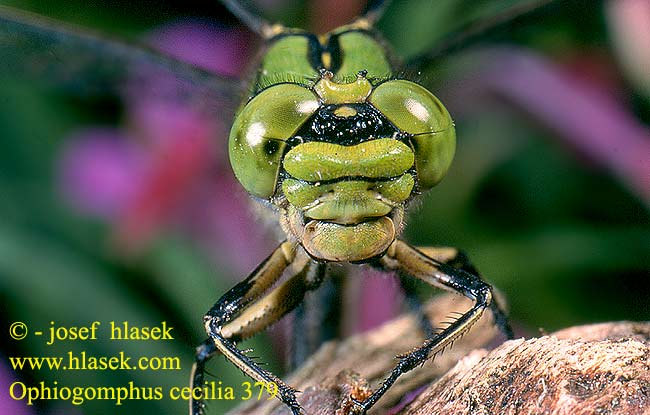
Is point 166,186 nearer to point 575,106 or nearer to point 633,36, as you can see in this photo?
point 575,106

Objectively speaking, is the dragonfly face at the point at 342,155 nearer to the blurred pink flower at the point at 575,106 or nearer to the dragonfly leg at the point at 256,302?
the dragonfly leg at the point at 256,302

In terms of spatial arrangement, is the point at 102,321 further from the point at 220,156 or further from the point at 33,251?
the point at 220,156

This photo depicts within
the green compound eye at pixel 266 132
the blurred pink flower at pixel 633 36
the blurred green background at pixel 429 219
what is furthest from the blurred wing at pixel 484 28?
the green compound eye at pixel 266 132

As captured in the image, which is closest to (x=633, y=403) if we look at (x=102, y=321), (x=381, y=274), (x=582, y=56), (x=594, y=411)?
(x=594, y=411)

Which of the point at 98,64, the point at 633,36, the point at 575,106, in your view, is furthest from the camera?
the point at 575,106

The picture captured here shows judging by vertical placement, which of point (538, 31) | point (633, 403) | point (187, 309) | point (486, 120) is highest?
point (538, 31)

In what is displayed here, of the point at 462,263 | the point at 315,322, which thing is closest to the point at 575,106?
the point at 315,322

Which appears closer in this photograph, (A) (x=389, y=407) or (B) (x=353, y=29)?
(A) (x=389, y=407)
